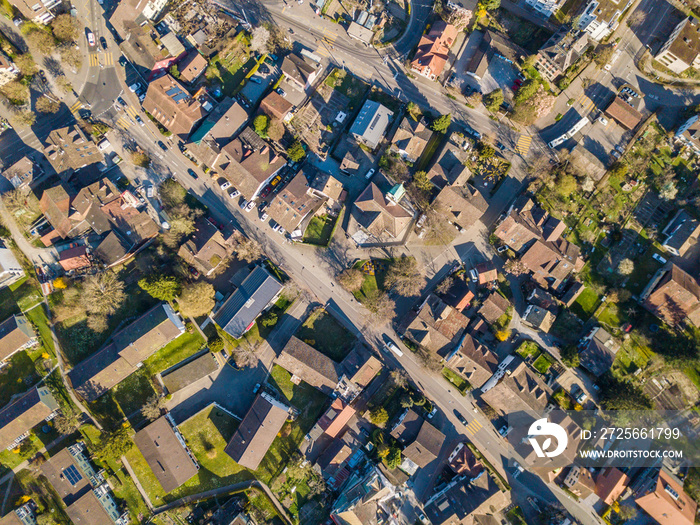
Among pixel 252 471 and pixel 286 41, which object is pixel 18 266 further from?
pixel 286 41

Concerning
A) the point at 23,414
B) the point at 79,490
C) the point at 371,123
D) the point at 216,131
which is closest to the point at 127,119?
the point at 216,131

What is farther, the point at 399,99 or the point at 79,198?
the point at 399,99

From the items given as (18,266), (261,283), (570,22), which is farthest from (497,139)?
(18,266)

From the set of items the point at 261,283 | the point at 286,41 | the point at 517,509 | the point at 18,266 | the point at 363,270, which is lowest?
the point at 18,266

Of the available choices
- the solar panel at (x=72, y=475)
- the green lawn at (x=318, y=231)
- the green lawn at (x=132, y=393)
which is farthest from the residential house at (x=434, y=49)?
the solar panel at (x=72, y=475)

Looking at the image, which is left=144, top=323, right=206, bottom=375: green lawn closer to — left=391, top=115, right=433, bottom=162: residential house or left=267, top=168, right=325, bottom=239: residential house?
left=267, top=168, right=325, bottom=239: residential house

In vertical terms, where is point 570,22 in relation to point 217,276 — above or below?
above
